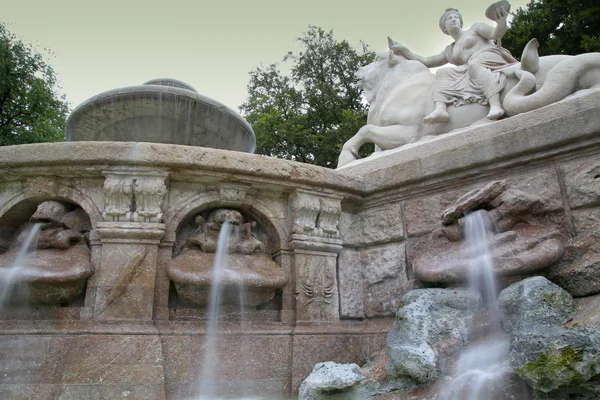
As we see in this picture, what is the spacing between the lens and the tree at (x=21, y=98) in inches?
722

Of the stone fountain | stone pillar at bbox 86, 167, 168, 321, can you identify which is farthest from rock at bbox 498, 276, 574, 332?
stone pillar at bbox 86, 167, 168, 321

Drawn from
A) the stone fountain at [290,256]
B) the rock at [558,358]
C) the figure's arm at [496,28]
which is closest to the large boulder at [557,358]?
the rock at [558,358]

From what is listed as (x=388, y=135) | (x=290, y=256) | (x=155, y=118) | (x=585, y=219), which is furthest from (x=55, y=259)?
(x=585, y=219)

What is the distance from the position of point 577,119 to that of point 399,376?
219 cm

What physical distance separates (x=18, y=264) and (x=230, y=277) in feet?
4.94

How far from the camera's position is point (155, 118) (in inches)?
205

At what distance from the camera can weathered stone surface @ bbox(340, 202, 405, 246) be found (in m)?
4.33

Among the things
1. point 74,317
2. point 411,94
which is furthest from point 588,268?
point 74,317

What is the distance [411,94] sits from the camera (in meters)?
5.34

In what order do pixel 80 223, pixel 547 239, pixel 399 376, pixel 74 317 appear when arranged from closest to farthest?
pixel 399 376
pixel 547 239
pixel 74 317
pixel 80 223

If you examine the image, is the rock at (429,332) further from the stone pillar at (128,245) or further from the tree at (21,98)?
the tree at (21,98)

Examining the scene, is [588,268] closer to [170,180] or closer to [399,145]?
[399,145]

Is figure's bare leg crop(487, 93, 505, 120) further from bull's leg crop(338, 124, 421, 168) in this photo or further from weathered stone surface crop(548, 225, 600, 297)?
weathered stone surface crop(548, 225, 600, 297)

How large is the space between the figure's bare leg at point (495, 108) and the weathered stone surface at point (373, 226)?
3.99 ft
